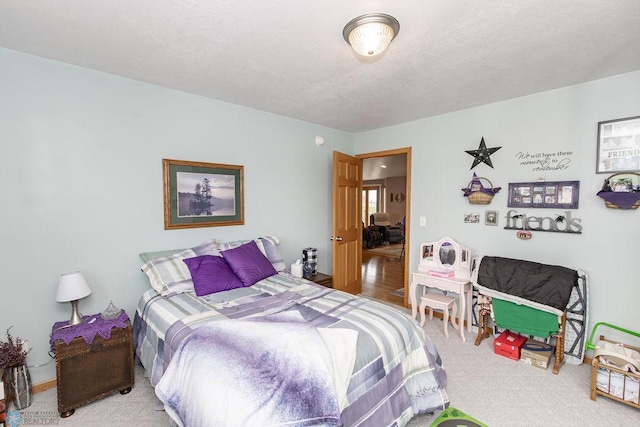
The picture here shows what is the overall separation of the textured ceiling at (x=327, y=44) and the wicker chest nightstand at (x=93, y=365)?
6.67ft

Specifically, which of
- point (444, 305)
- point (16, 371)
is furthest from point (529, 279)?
point (16, 371)

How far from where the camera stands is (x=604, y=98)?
8.40ft

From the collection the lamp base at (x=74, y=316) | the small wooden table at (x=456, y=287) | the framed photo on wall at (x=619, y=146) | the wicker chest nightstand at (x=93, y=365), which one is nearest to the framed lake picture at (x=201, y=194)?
the lamp base at (x=74, y=316)

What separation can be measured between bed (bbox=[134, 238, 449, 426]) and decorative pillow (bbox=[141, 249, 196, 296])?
0.02 meters

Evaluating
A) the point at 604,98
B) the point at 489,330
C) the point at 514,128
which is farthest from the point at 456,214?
the point at 604,98

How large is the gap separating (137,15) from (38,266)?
1.99 m

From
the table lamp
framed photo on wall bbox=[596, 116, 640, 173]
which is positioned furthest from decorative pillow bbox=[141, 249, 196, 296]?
framed photo on wall bbox=[596, 116, 640, 173]

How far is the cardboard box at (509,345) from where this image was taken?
273 cm

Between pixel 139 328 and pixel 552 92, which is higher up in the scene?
pixel 552 92

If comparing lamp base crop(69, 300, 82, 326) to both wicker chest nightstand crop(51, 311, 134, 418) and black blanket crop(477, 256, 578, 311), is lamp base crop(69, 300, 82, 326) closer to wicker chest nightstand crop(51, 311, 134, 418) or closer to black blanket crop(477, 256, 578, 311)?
wicker chest nightstand crop(51, 311, 134, 418)

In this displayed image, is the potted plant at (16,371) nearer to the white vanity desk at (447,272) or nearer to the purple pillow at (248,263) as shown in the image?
the purple pillow at (248,263)

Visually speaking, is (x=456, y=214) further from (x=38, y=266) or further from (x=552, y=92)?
(x=38, y=266)

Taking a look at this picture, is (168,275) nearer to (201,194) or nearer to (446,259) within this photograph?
(201,194)

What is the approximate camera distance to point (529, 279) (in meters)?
2.64
